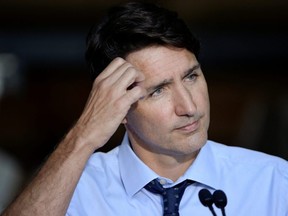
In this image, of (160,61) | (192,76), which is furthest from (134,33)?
(192,76)

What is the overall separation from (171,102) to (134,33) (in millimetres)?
250

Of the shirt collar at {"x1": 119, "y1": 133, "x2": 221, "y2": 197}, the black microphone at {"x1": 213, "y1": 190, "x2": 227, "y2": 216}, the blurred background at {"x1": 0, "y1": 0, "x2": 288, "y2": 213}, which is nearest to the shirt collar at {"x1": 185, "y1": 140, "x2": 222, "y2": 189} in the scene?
the shirt collar at {"x1": 119, "y1": 133, "x2": 221, "y2": 197}

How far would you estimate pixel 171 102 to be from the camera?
6.72 feet

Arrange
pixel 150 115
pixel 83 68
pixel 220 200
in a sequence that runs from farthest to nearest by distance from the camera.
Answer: pixel 83 68 < pixel 150 115 < pixel 220 200

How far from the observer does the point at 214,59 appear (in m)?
4.46

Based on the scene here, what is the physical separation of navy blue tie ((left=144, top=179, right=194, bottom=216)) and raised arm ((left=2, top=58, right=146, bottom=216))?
0.82 ft

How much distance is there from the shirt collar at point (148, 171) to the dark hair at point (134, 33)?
320 millimetres

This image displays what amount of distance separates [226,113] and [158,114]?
8.91 ft

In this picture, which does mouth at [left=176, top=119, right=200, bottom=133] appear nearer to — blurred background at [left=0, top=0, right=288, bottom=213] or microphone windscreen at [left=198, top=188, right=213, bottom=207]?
microphone windscreen at [left=198, top=188, right=213, bottom=207]

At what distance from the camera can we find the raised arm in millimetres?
1937

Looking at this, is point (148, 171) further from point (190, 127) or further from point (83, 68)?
point (83, 68)

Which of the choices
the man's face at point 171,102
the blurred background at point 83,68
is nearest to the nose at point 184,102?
the man's face at point 171,102

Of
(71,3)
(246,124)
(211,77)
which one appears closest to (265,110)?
(246,124)

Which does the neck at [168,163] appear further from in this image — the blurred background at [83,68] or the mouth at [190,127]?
the blurred background at [83,68]
